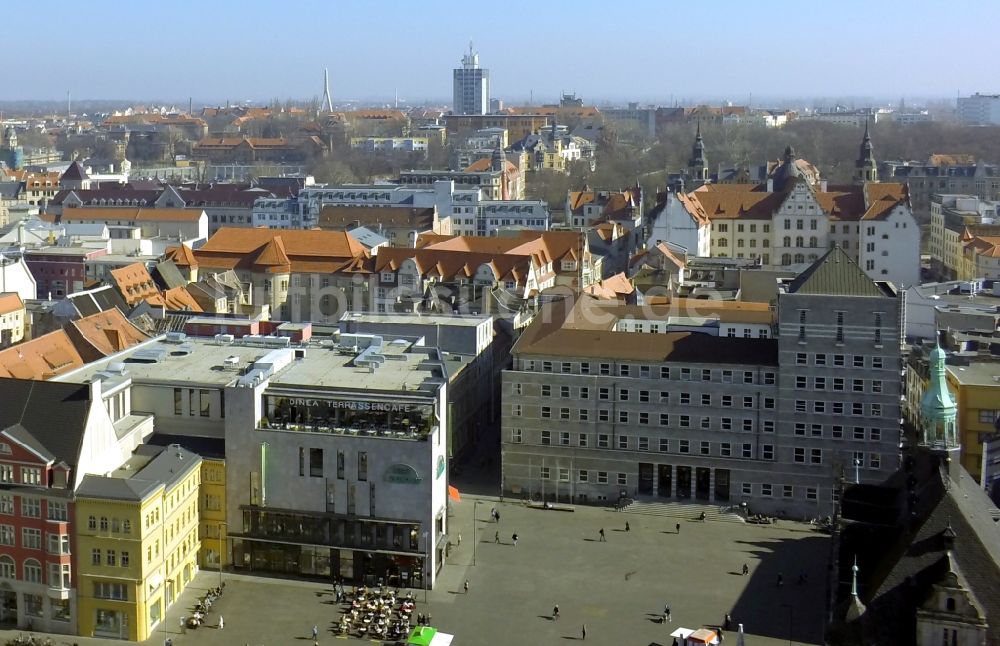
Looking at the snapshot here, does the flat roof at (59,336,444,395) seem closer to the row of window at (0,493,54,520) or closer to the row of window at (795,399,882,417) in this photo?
the row of window at (0,493,54,520)

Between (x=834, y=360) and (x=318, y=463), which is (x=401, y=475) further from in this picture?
(x=834, y=360)

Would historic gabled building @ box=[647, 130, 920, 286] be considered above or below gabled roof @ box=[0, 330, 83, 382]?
above

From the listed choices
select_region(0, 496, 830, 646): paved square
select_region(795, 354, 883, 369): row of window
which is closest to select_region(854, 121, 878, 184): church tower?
select_region(795, 354, 883, 369): row of window

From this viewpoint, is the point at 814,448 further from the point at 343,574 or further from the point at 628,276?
the point at 628,276

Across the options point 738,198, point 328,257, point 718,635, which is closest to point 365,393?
point 718,635

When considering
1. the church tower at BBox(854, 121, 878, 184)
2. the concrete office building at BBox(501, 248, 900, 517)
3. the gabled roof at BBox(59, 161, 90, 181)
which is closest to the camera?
the concrete office building at BBox(501, 248, 900, 517)

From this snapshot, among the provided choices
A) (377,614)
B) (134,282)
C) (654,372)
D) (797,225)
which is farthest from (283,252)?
(377,614)

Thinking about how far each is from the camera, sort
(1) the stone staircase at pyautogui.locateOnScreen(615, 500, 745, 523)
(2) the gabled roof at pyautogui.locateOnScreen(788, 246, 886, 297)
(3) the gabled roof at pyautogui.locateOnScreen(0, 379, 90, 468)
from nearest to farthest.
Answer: (3) the gabled roof at pyautogui.locateOnScreen(0, 379, 90, 468), (2) the gabled roof at pyautogui.locateOnScreen(788, 246, 886, 297), (1) the stone staircase at pyautogui.locateOnScreen(615, 500, 745, 523)

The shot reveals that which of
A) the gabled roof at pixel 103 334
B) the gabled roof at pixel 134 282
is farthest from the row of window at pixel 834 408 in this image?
the gabled roof at pixel 134 282
